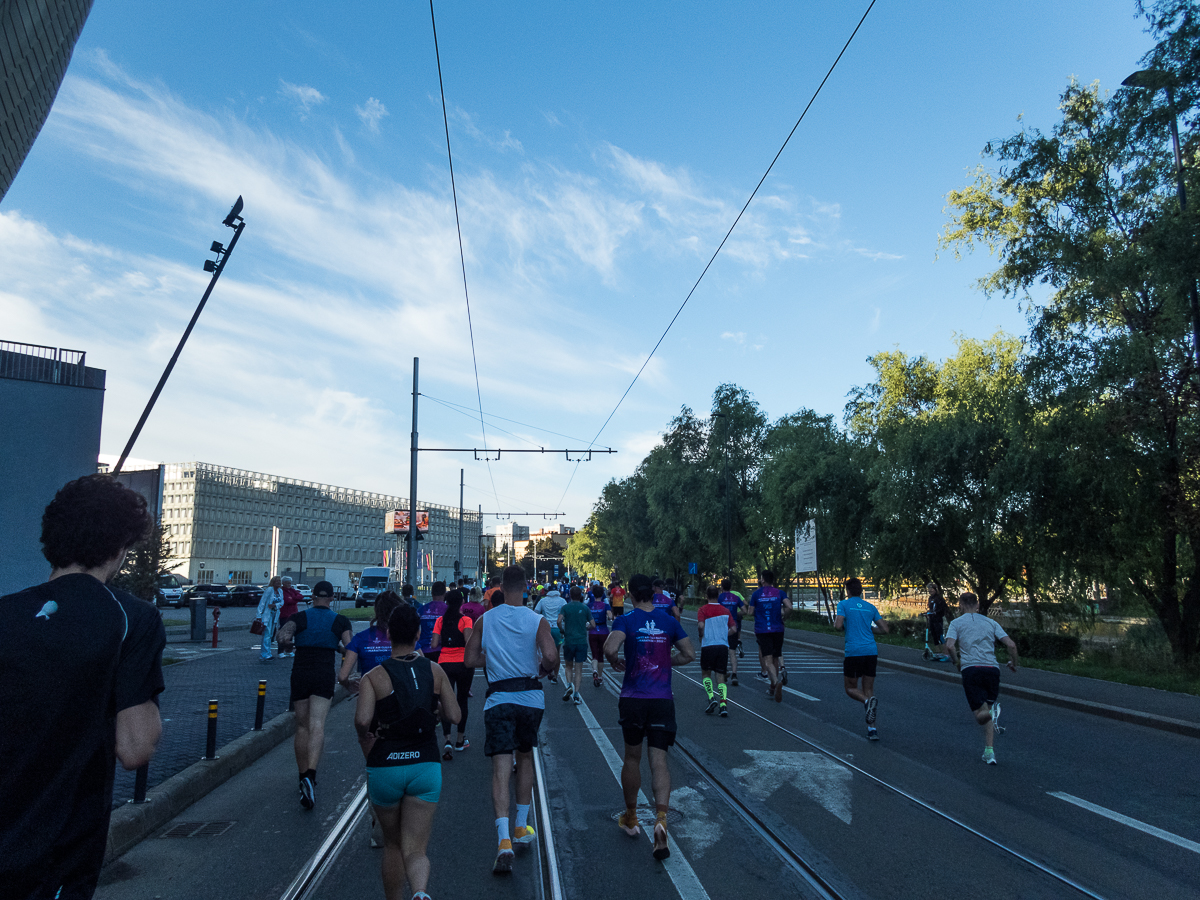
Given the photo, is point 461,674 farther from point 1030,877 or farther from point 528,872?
point 1030,877

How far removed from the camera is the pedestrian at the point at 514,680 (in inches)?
217

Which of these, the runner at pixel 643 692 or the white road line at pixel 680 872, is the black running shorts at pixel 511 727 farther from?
the white road line at pixel 680 872

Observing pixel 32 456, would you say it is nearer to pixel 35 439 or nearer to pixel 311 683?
pixel 35 439

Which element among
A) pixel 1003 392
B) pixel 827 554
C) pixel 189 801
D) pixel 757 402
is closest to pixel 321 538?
pixel 757 402

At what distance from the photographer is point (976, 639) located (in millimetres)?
8719

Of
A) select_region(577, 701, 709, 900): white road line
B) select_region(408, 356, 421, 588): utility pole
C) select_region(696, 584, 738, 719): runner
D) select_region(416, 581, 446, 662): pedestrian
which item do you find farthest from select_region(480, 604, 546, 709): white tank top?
select_region(408, 356, 421, 588): utility pole

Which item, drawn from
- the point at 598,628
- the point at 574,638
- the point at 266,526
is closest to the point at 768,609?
the point at 574,638

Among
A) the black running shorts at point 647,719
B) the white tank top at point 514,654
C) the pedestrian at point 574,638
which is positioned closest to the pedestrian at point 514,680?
the white tank top at point 514,654

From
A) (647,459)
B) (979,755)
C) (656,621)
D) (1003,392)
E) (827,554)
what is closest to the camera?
(656,621)

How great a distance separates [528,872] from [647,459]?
58543mm

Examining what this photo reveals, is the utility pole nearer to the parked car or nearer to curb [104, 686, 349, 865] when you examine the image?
curb [104, 686, 349, 865]

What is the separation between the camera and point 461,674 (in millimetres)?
8656

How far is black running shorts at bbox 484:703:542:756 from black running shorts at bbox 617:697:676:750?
62 cm

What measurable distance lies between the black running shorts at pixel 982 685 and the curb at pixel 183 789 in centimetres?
726
